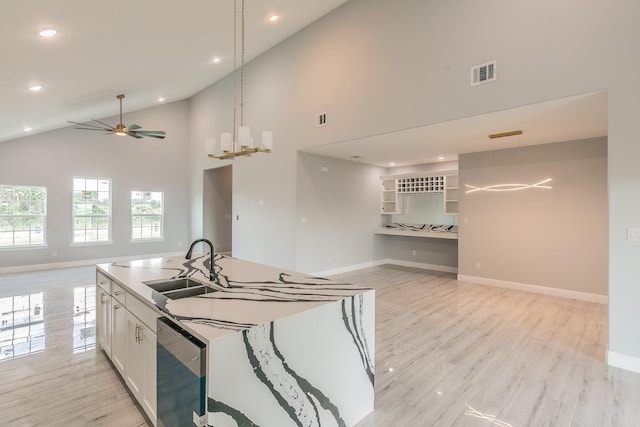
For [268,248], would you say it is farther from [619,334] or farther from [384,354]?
[619,334]

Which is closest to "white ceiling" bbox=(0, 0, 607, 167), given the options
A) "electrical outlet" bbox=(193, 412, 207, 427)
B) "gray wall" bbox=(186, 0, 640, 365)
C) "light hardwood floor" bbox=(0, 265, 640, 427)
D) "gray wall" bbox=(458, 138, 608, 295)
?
"gray wall" bbox=(186, 0, 640, 365)

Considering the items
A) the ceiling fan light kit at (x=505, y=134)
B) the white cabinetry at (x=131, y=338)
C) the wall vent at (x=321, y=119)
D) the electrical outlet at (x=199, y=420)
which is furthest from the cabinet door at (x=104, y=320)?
the ceiling fan light kit at (x=505, y=134)

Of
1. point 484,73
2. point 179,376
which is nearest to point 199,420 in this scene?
point 179,376

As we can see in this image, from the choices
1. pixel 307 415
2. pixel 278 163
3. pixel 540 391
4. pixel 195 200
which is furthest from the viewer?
pixel 195 200

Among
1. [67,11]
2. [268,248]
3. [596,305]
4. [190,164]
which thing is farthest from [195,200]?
[596,305]

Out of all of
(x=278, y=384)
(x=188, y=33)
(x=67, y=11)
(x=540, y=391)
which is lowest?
(x=540, y=391)

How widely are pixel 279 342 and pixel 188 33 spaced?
15.0 ft

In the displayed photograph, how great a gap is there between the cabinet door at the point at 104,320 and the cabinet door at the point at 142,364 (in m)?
0.58

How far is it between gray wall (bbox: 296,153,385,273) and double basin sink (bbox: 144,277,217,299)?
3809mm

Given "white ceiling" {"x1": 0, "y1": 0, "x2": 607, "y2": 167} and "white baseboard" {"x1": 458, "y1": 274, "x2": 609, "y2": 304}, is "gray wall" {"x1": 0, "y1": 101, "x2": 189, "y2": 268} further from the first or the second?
"white baseboard" {"x1": 458, "y1": 274, "x2": 609, "y2": 304}

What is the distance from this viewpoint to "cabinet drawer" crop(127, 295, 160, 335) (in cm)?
185

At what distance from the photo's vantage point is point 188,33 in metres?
4.47

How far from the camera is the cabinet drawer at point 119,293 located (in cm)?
228

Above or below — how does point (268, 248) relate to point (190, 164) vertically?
below
